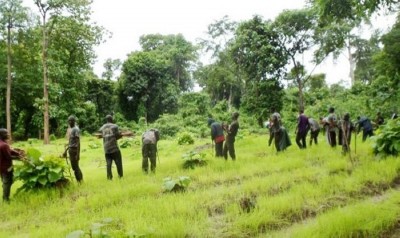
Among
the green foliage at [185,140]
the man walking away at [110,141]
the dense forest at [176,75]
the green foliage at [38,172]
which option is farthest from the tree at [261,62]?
the green foliage at [38,172]

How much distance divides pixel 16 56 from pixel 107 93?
1147cm

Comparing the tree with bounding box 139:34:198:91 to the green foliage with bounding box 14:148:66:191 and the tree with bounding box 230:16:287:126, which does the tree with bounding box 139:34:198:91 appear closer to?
the tree with bounding box 230:16:287:126

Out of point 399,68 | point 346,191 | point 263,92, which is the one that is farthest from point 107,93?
point 346,191

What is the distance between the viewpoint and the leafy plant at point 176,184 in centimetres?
903

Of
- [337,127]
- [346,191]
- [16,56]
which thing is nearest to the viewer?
[346,191]

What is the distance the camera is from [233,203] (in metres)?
7.65

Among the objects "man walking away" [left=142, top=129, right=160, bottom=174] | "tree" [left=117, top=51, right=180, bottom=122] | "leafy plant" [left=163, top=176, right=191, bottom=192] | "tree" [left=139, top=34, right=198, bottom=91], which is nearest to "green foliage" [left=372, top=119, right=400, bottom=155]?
→ "leafy plant" [left=163, top=176, right=191, bottom=192]

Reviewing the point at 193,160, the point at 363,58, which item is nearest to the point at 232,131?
the point at 193,160

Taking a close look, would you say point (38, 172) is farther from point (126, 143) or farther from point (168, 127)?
point (168, 127)

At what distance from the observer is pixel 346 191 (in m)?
8.28

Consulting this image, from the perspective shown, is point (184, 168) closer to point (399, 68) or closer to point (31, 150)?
A: point (31, 150)

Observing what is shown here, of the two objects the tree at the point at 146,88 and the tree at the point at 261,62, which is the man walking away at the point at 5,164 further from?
the tree at the point at 146,88

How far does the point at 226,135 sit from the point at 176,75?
1421 inches

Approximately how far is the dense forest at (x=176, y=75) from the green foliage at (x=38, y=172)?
14.8 metres
